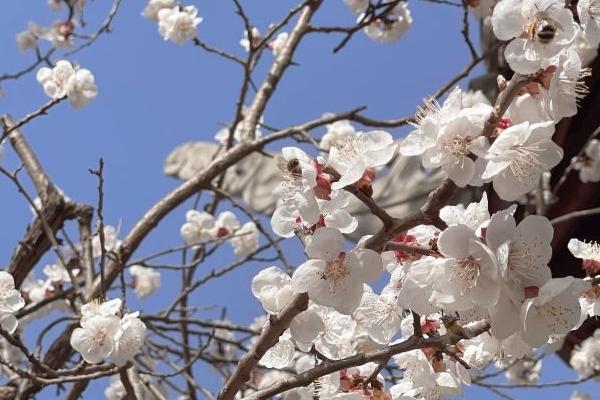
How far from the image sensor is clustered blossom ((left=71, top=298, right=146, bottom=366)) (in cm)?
129

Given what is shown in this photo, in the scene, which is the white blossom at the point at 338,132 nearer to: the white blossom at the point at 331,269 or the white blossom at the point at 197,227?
the white blossom at the point at 197,227

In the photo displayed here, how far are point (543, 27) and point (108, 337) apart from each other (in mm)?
970

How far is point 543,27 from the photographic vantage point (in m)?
0.77

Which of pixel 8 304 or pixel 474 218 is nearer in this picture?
pixel 474 218

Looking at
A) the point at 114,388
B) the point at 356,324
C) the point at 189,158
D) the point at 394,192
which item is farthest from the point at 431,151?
the point at 189,158

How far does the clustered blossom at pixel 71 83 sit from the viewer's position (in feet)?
7.08

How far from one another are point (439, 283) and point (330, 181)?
0.16 metres

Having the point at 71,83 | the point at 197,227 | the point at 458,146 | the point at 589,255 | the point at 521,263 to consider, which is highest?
the point at 71,83

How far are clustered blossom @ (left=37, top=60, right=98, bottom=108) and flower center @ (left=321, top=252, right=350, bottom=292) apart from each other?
5.27 ft

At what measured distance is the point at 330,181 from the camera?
2.48 ft

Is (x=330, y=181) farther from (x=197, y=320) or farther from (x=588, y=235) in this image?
(x=588, y=235)

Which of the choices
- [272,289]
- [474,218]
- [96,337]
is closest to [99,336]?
[96,337]

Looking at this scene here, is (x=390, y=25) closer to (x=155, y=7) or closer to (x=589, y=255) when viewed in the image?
(x=155, y=7)

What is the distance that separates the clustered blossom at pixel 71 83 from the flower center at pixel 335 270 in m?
1.61
